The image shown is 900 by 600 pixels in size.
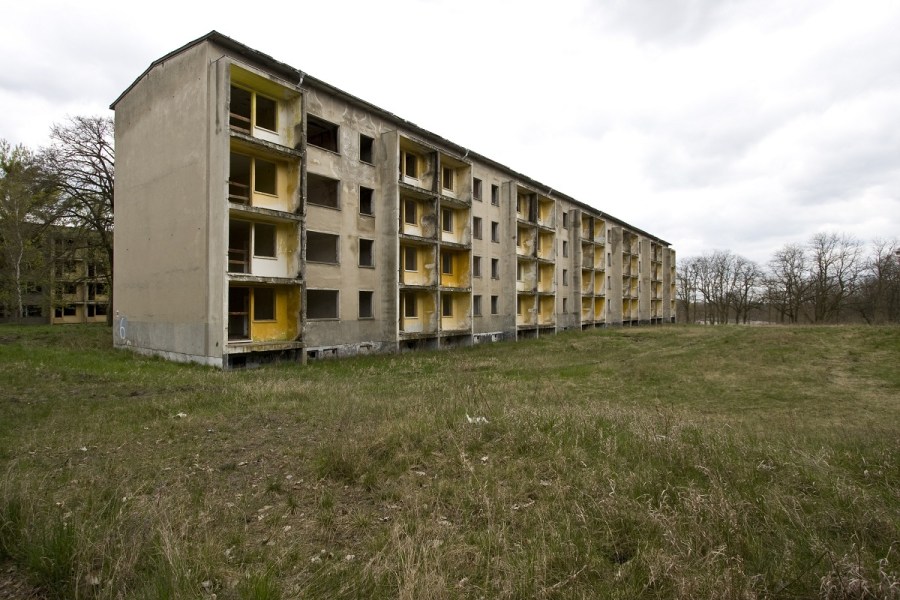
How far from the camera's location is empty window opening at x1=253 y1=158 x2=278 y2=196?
19.0m

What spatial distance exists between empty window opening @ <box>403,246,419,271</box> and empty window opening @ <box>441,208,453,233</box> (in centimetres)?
325

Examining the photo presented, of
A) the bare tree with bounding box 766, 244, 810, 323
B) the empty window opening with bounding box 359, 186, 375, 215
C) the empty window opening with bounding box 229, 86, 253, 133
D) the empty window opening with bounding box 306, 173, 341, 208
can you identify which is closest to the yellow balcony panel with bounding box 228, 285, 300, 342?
the empty window opening with bounding box 306, 173, 341, 208

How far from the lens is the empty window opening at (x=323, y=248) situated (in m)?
21.5

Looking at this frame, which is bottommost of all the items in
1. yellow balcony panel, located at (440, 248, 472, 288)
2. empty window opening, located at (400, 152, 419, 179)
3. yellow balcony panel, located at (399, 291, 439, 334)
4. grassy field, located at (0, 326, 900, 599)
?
grassy field, located at (0, 326, 900, 599)

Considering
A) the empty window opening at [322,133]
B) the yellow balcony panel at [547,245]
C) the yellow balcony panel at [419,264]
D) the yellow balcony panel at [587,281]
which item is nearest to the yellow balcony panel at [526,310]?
the yellow balcony panel at [547,245]

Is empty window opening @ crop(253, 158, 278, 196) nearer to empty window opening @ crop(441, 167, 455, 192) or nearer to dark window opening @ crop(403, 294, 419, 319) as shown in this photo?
dark window opening @ crop(403, 294, 419, 319)

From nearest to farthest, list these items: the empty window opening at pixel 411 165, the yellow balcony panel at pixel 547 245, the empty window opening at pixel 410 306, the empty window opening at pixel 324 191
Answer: the empty window opening at pixel 324 191
the empty window opening at pixel 410 306
the empty window opening at pixel 411 165
the yellow balcony panel at pixel 547 245

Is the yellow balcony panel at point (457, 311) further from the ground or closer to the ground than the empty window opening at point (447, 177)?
closer to the ground

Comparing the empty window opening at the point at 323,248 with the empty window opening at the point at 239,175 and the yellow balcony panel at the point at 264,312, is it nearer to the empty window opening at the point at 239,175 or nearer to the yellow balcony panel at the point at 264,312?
the yellow balcony panel at the point at 264,312

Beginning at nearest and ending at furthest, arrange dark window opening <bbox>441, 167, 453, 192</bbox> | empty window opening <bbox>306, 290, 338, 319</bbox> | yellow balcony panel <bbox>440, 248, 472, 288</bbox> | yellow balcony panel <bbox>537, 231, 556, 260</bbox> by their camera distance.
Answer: empty window opening <bbox>306, 290, 338, 319</bbox> < yellow balcony panel <bbox>440, 248, 472, 288</bbox> < dark window opening <bbox>441, 167, 453, 192</bbox> < yellow balcony panel <bbox>537, 231, 556, 260</bbox>

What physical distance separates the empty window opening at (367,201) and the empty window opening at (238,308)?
7.40 meters

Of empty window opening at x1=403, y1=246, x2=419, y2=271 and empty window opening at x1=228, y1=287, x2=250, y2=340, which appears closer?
empty window opening at x1=228, y1=287, x2=250, y2=340

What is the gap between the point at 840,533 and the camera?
392 cm

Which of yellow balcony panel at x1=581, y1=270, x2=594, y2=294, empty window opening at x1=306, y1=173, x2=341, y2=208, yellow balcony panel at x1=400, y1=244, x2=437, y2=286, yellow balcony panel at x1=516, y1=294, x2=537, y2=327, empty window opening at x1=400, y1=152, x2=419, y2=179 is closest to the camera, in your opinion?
empty window opening at x1=306, y1=173, x2=341, y2=208
